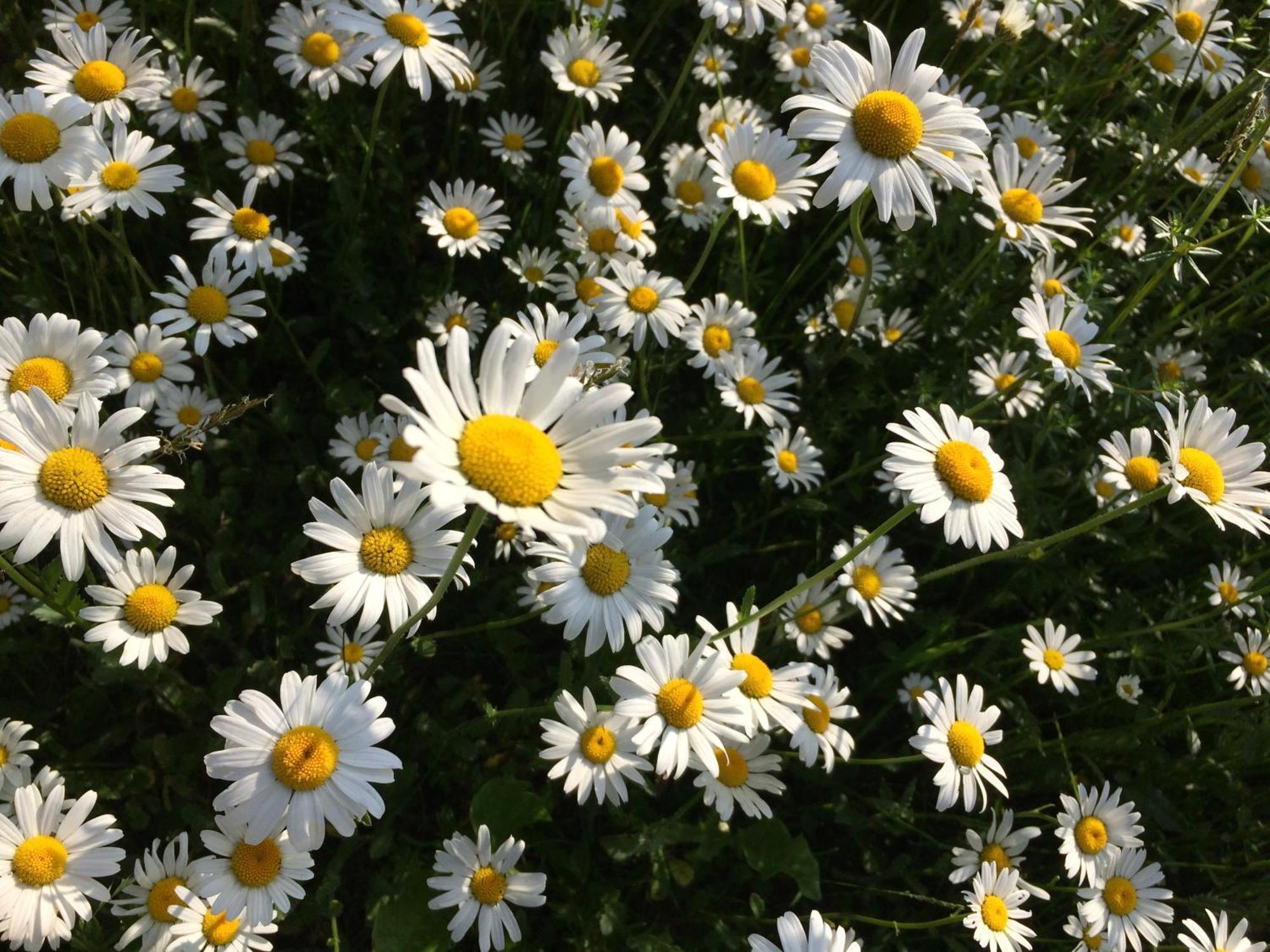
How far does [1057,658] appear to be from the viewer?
423cm

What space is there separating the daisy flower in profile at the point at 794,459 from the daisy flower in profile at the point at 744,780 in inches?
47.3

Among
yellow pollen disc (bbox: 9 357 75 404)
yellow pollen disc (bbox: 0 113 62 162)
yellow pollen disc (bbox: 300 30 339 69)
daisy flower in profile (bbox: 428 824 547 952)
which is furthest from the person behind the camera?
yellow pollen disc (bbox: 300 30 339 69)

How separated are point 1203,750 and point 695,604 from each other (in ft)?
8.02

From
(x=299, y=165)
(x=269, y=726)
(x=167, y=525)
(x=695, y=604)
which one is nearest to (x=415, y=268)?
(x=299, y=165)

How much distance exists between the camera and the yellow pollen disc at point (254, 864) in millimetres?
2879

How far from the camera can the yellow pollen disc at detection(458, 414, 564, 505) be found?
2051 mm

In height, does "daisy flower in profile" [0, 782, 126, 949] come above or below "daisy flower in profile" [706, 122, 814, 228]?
below

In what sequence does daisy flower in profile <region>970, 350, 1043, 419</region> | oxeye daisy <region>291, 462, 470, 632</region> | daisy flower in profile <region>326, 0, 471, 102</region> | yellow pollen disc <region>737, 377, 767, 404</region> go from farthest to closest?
daisy flower in profile <region>970, 350, 1043, 419</region>
yellow pollen disc <region>737, 377, 767, 404</region>
daisy flower in profile <region>326, 0, 471, 102</region>
oxeye daisy <region>291, 462, 470, 632</region>

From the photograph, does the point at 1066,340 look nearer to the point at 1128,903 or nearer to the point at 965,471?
the point at 965,471

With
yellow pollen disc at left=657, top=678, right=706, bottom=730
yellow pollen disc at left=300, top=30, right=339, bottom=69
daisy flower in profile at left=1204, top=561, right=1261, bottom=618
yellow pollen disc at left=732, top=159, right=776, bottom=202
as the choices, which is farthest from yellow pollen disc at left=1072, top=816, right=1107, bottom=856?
yellow pollen disc at left=300, top=30, right=339, bottom=69

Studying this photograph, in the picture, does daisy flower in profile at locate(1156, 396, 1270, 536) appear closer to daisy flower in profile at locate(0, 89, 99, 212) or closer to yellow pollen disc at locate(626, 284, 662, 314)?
yellow pollen disc at locate(626, 284, 662, 314)

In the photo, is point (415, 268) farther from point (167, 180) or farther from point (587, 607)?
point (587, 607)

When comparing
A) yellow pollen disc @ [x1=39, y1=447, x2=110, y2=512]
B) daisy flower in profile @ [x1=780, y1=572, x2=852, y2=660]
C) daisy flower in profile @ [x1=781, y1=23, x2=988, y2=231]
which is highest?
daisy flower in profile @ [x1=781, y1=23, x2=988, y2=231]

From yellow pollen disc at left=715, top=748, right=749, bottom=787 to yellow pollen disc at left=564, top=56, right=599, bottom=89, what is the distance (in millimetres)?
3109
